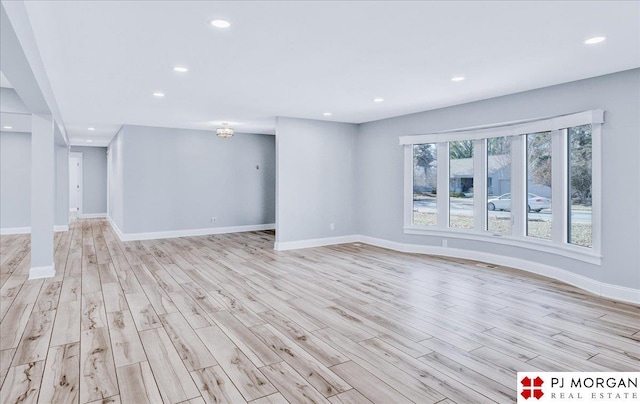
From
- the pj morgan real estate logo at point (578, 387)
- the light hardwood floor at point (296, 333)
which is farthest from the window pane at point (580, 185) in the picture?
the pj morgan real estate logo at point (578, 387)

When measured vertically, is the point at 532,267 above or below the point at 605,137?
below

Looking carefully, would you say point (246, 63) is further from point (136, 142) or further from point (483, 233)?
point (136, 142)

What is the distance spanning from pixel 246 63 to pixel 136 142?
5.35 meters

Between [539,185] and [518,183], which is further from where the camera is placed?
[518,183]

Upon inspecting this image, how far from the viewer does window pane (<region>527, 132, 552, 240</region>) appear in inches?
199

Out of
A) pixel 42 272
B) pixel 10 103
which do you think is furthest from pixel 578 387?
pixel 10 103

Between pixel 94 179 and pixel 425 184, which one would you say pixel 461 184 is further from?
pixel 94 179

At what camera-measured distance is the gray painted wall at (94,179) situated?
1266 cm

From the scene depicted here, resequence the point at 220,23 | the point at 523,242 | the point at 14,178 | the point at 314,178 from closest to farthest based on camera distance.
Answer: the point at 220,23 → the point at 523,242 → the point at 314,178 → the point at 14,178

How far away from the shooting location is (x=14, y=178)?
8836 millimetres

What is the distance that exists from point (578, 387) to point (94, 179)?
14.2 m

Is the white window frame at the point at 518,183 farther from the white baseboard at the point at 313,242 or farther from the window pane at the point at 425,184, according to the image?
the white baseboard at the point at 313,242

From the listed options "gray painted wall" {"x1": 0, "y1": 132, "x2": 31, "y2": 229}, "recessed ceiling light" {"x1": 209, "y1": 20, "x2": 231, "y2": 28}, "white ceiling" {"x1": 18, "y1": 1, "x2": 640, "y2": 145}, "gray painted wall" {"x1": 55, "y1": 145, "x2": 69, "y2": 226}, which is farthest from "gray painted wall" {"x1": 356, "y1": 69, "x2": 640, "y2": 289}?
"gray painted wall" {"x1": 0, "y1": 132, "x2": 31, "y2": 229}

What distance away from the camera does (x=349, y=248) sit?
714 cm
